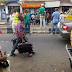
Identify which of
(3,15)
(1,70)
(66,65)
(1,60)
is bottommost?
(66,65)

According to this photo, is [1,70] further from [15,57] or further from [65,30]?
[65,30]

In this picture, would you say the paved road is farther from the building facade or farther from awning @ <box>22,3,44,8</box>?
the building facade

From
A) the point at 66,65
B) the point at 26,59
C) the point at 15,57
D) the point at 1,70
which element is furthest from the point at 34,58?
the point at 1,70

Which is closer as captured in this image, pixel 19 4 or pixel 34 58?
pixel 34 58

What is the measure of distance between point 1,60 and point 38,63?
210 cm

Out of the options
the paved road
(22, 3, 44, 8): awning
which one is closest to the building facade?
(22, 3, 44, 8): awning

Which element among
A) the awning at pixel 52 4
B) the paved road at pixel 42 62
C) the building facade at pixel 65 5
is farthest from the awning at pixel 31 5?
the paved road at pixel 42 62

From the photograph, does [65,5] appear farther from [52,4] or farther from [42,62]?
[42,62]

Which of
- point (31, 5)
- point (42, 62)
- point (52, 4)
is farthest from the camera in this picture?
point (31, 5)

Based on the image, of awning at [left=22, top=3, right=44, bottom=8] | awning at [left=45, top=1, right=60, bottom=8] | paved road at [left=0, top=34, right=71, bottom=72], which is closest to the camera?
paved road at [left=0, top=34, right=71, bottom=72]

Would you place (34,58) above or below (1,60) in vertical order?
below

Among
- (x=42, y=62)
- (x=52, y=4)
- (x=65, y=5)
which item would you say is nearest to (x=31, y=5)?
(x=52, y=4)

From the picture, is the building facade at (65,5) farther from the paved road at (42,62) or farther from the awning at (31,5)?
the paved road at (42,62)

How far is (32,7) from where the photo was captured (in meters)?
21.8
